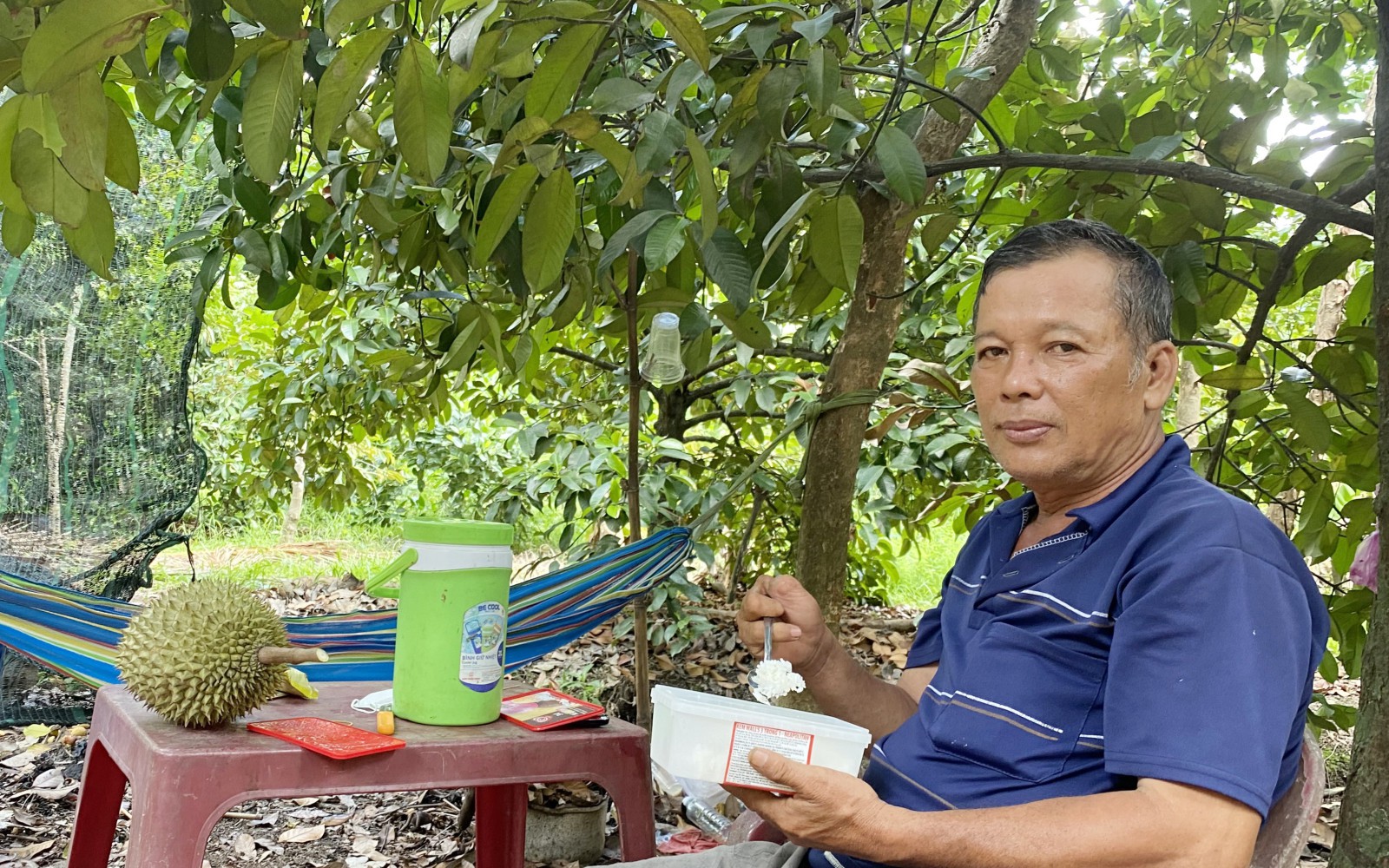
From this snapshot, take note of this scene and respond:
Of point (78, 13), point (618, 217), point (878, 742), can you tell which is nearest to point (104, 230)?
point (78, 13)

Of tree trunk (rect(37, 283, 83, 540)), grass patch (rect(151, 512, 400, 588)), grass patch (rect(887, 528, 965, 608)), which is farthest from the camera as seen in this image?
grass patch (rect(151, 512, 400, 588))

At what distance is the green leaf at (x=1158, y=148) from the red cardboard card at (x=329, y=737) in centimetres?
117

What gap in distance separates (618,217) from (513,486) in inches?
49.1

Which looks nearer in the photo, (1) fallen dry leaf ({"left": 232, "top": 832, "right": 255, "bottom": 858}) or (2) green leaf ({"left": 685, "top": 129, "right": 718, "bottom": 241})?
(2) green leaf ({"left": 685, "top": 129, "right": 718, "bottom": 241})

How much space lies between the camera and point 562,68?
3.40 ft

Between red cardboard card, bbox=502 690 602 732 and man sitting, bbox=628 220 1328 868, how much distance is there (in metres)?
0.24

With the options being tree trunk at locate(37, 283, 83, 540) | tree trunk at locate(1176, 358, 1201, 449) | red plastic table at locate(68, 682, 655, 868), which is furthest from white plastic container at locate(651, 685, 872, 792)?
tree trunk at locate(1176, 358, 1201, 449)

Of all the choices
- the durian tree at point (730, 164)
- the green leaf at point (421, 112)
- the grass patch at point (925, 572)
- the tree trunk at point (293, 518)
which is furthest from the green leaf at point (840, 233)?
the tree trunk at point (293, 518)

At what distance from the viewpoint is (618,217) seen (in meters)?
1.71

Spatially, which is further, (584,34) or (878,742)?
(878,742)

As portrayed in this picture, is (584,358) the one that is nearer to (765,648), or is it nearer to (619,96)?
(765,648)

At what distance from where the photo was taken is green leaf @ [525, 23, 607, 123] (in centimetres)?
103

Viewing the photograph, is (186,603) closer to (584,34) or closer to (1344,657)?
(584,34)

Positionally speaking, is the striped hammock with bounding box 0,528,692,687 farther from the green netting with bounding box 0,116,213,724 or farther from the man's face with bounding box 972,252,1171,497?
the green netting with bounding box 0,116,213,724
